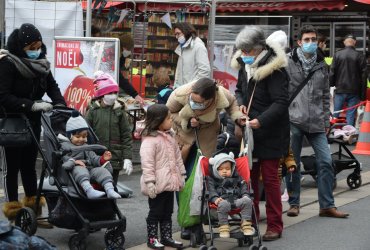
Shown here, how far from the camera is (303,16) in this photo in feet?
78.7

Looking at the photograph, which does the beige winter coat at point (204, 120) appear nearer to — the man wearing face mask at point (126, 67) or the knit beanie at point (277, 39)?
the knit beanie at point (277, 39)

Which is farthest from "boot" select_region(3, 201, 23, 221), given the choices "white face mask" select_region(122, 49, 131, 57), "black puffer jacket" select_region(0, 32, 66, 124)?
"white face mask" select_region(122, 49, 131, 57)

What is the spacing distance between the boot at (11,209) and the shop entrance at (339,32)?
15.9 meters

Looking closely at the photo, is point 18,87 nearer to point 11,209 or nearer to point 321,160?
point 11,209

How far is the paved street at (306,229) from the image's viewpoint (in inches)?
324

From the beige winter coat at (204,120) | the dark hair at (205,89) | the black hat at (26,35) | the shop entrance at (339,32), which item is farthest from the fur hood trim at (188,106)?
the shop entrance at (339,32)

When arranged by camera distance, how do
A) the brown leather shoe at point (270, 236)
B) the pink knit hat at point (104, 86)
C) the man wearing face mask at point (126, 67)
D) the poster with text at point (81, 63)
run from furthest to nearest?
1. the man wearing face mask at point (126, 67)
2. the poster with text at point (81, 63)
3. the pink knit hat at point (104, 86)
4. the brown leather shoe at point (270, 236)

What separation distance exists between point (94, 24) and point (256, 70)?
6443mm

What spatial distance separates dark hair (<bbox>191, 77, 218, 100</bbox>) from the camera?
7879 mm

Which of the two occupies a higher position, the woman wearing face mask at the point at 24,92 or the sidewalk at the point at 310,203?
the woman wearing face mask at the point at 24,92

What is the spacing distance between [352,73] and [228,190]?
1032 cm

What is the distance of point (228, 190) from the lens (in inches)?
305

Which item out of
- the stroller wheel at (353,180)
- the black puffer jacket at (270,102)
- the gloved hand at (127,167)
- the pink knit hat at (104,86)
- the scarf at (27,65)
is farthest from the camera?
the stroller wheel at (353,180)

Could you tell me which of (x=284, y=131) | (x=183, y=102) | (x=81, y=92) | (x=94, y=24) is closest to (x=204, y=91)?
(x=183, y=102)
